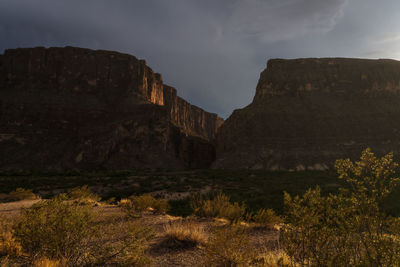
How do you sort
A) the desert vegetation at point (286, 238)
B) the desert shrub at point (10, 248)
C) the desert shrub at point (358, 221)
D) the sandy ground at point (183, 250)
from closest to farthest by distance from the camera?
1. the desert shrub at point (358, 221)
2. the desert vegetation at point (286, 238)
3. the desert shrub at point (10, 248)
4. the sandy ground at point (183, 250)

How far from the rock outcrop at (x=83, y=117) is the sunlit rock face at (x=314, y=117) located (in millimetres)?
17221

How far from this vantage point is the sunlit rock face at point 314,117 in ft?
157

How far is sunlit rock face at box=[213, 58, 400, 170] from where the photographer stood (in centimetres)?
4788

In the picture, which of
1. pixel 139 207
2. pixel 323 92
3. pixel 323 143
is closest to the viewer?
pixel 139 207

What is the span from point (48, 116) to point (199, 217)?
6195cm

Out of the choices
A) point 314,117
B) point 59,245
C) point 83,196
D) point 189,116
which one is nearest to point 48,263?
point 59,245

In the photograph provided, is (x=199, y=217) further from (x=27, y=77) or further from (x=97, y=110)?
(x=27, y=77)

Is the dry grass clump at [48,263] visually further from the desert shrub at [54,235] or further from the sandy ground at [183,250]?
the sandy ground at [183,250]

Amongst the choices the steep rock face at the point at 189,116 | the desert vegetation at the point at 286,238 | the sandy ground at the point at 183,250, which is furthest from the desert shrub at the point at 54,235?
the steep rock face at the point at 189,116

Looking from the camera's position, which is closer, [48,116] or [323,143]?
[323,143]

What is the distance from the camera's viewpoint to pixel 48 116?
54344mm

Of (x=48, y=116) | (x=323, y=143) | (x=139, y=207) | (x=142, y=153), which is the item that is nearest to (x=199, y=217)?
(x=139, y=207)

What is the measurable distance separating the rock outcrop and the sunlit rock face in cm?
1722

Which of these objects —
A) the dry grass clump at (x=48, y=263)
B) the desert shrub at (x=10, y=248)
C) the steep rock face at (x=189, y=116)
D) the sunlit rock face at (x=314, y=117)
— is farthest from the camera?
the steep rock face at (x=189, y=116)
